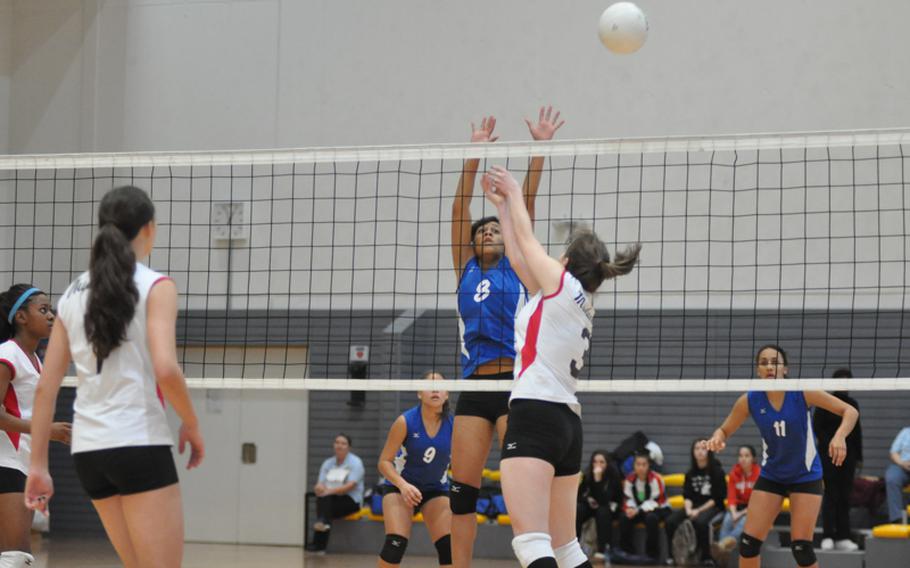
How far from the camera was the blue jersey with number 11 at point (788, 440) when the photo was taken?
7.87 metres

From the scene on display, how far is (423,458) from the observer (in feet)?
26.7

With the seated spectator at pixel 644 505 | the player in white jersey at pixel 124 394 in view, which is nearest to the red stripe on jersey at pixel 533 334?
the player in white jersey at pixel 124 394

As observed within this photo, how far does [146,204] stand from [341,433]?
1275 cm

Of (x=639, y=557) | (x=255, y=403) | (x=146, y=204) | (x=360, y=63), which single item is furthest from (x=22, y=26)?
(x=146, y=204)

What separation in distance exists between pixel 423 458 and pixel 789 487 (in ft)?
8.43

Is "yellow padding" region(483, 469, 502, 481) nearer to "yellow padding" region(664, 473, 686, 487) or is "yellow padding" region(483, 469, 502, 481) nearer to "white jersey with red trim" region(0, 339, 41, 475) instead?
"yellow padding" region(664, 473, 686, 487)

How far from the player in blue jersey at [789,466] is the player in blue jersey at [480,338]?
1935mm

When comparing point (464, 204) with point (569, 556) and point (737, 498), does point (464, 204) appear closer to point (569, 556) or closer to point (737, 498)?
point (569, 556)

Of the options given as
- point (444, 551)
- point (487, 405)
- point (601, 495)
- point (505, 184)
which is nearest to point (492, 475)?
point (601, 495)

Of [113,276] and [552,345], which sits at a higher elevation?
[113,276]

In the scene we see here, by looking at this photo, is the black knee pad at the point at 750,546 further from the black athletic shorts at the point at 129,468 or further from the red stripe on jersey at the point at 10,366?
the black athletic shorts at the point at 129,468

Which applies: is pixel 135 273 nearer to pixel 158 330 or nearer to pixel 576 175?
pixel 158 330

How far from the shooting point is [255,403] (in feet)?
56.5

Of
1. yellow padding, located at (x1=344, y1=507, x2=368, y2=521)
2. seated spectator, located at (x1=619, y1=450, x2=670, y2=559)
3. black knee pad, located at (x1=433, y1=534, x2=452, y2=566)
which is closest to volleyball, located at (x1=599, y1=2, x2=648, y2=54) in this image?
black knee pad, located at (x1=433, y1=534, x2=452, y2=566)
